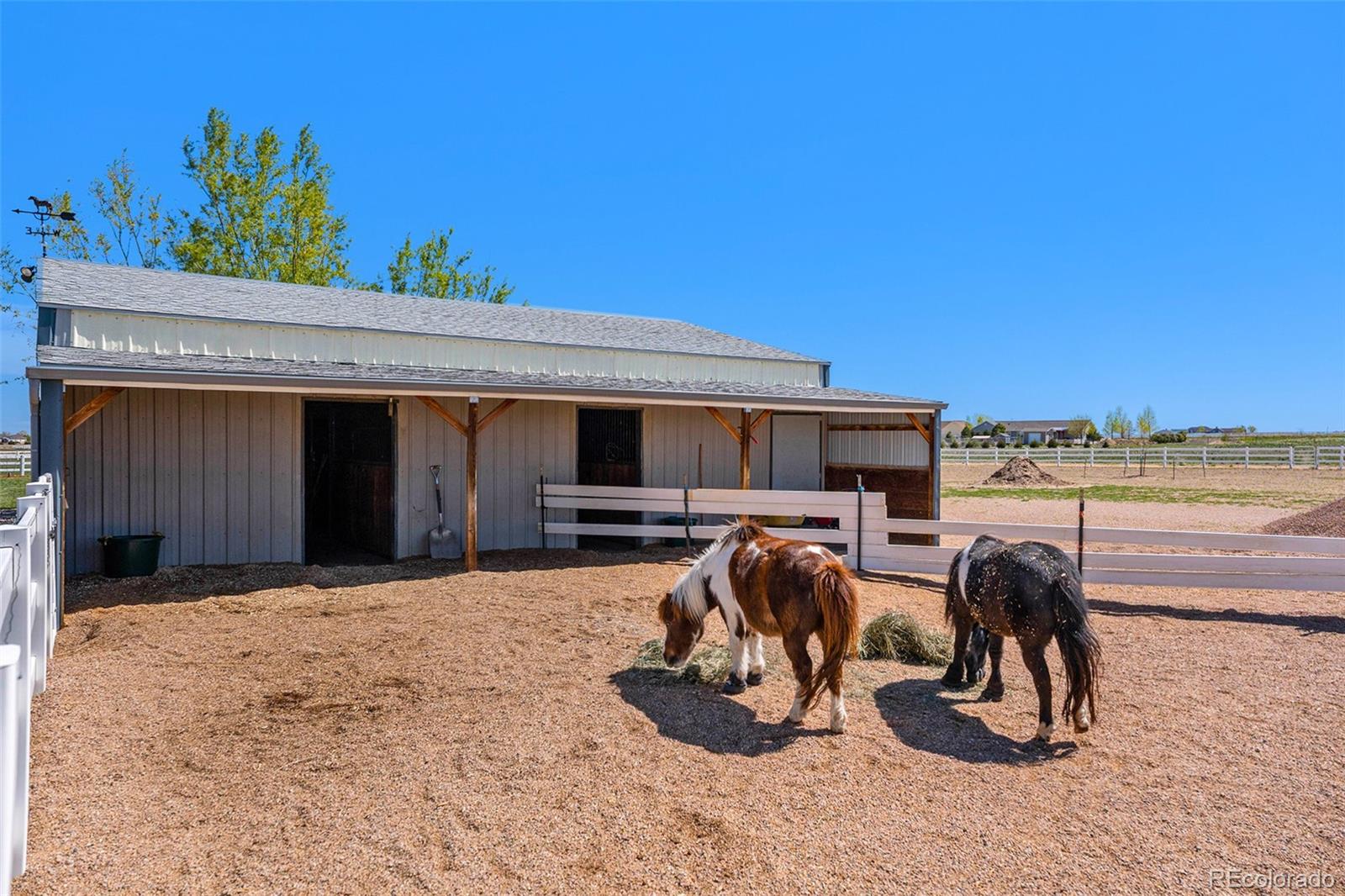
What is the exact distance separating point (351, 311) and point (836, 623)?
11.0 m

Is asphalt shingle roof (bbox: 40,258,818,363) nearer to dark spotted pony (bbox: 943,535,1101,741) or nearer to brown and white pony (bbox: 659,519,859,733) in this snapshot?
brown and white pony (bbox: 659,519,859,733)

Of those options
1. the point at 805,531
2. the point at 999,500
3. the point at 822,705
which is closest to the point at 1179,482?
the point at 999,500

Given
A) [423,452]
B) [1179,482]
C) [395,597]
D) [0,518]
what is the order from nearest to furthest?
[395,597] < [423,452] < [0,518] < [1179,482]

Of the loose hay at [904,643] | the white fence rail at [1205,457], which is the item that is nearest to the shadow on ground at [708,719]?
the loose hay at [904,643]

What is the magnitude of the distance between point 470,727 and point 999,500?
20049 mm

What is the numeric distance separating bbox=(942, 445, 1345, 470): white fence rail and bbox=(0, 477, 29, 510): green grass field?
109ft

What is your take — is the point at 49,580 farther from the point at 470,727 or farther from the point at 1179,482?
the point at 1179,482

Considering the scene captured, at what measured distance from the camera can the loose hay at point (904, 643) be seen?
6.12 metres

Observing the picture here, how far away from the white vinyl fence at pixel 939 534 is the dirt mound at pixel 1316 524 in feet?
4.39

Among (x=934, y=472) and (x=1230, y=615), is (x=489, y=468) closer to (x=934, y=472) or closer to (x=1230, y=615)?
(x=934, y=472)

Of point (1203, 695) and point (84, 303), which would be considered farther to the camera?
point (84, 303)

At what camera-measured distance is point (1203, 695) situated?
17.1 ft

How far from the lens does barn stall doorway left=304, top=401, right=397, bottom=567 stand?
10805 millimetres

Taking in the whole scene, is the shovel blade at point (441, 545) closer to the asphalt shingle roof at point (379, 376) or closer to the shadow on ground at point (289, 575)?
the shadow on ground at point (289, 575)
